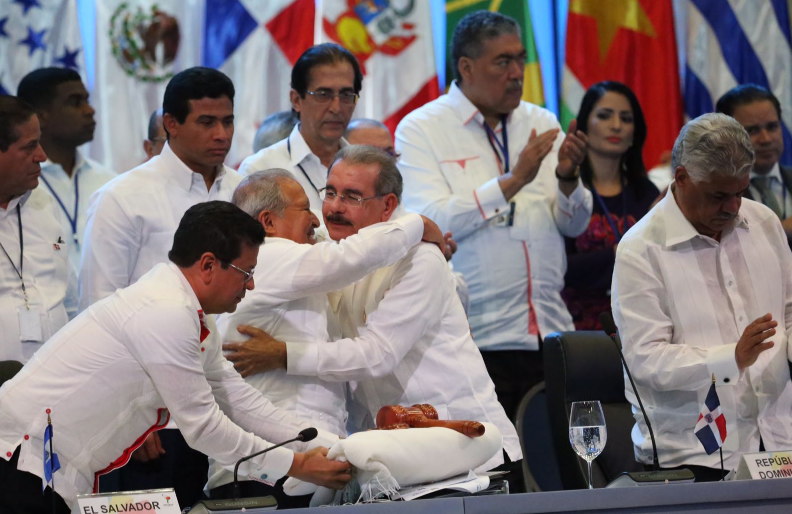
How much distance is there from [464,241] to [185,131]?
1.50m

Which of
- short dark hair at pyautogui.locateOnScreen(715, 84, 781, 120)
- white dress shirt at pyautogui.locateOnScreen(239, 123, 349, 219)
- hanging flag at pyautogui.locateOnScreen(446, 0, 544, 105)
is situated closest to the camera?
white dress shirt at pyautogui.locateOnScreen(239, 123, 349, 219)

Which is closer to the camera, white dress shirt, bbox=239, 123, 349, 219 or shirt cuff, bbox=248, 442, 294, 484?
shirt cuff, bbox=248, 442, 294, 484

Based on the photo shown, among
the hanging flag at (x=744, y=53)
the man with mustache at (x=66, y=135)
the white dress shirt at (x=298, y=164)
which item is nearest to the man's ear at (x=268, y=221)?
the white dress shirt at (x=298, y=164)

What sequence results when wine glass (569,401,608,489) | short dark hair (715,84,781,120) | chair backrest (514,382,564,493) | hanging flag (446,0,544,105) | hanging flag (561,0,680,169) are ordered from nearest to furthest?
wine glass (569,401,608,489) → chair backrest (514,382,564,493) → short dark hair (715,84,781,120) → hanging flag (446,0,544,105) → hanging flag (561,0,680,169)

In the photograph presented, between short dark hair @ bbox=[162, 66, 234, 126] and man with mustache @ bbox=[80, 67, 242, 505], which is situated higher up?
short dark hair @ bbox=[162, 66, 234, 126]

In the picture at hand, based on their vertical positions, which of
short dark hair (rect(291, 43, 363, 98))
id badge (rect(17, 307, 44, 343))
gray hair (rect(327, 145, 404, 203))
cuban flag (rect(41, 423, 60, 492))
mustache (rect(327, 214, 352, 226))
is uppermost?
short dark hair (rect(291, 43, 363, 98))

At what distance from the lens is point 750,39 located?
7.10 metres

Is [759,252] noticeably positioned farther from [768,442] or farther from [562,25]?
[562,25]

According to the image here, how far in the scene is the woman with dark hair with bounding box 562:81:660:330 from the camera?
542 cm

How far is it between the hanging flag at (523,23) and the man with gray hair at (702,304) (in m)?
2.86

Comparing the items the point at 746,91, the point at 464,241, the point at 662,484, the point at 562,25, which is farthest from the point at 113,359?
the point at 562,25

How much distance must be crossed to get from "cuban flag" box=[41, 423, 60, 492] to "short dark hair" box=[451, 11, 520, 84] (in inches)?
127

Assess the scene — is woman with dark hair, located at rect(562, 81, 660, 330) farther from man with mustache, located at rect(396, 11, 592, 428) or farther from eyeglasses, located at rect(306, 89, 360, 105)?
eyeglasses, located at rect(306, 89, 360, 105)

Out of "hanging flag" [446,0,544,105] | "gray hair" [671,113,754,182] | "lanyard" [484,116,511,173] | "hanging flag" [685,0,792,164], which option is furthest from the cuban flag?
"hanging flag" [685,0,792,164]
